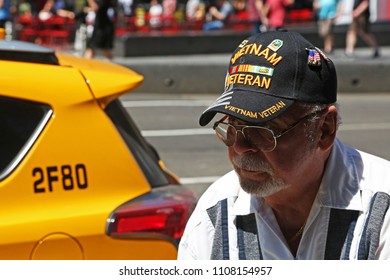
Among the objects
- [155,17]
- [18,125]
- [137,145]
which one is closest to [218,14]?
[155,17]

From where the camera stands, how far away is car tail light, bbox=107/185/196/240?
427 centimetres

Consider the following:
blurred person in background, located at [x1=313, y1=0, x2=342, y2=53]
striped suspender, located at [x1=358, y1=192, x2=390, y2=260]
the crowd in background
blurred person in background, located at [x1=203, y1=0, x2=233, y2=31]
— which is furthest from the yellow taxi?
blurred person in background, located at [x1=203, y1=0, x2=233, y2=31]

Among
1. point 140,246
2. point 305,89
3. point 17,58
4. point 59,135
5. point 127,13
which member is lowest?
point 127,13

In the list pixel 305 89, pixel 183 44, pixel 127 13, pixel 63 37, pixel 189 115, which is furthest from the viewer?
pixel 127 13

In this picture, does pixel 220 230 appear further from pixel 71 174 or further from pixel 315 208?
pixel 71 174

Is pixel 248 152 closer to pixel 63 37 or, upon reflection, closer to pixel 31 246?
pixel 31 246

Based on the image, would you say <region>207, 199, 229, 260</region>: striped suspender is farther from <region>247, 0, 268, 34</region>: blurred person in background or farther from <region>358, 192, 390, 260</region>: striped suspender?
<region>247, 0, 268, 34</region>: blurred person in background

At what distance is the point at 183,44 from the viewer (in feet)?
77.8

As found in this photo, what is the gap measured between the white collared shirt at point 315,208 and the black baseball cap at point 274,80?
0.24 m

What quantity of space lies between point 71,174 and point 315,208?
180cm

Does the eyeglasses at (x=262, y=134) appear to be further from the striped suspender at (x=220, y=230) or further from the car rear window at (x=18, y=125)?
the car rear window at (x=18, y=125)

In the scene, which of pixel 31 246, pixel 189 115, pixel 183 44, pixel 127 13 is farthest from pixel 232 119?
pixel 127 13

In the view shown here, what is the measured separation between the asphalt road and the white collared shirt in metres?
7.25

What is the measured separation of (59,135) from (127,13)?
2717cm
